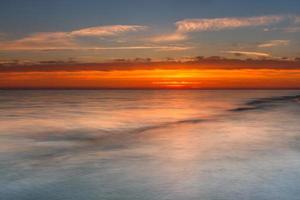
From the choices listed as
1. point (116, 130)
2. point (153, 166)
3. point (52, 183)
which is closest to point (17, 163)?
point (52, 183)

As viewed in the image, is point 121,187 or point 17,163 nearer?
point 121,187

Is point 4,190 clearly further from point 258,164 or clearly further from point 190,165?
point 258,164

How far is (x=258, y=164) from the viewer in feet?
46.9

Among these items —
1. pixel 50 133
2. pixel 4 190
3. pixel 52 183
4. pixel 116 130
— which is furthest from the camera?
pixel 116 130

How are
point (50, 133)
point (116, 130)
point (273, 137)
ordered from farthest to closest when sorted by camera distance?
point (116, 130) < point (50, 133) < point (273, 137)

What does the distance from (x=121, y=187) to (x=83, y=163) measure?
3.73m

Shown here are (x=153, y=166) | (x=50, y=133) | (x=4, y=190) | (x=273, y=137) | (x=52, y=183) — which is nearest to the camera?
(x=4, y=190)

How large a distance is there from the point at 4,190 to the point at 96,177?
8.30 ft

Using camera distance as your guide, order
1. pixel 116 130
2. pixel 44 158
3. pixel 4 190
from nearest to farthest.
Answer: pixel 4 190 → pixel 44 158 → pixel 116 130

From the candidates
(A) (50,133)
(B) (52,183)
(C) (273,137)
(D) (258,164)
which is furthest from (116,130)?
(B) (52,183)

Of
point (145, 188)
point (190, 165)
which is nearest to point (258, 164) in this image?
point (190, 165)

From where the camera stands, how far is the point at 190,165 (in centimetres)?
1398

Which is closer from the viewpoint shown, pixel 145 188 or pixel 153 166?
pixel 145 188

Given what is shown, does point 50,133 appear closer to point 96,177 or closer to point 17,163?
point 17,163
